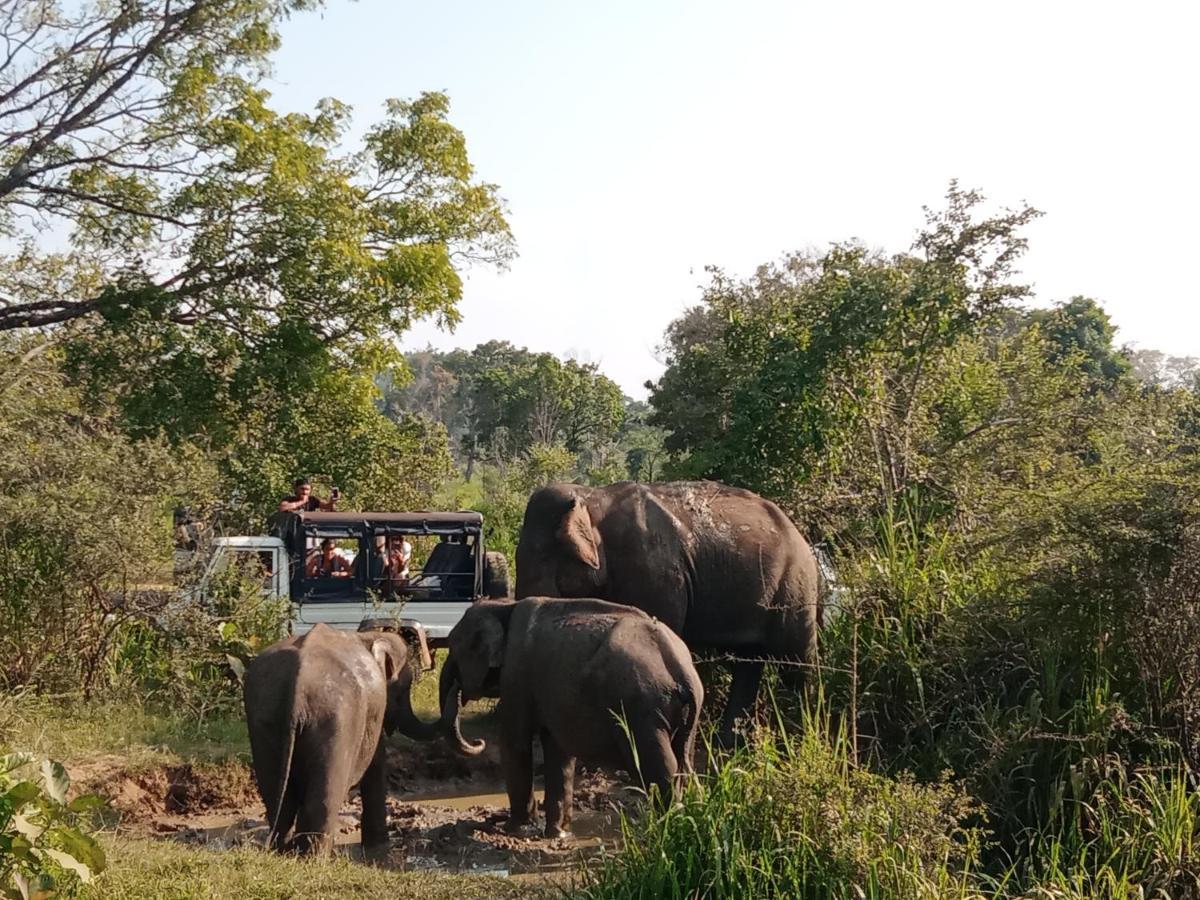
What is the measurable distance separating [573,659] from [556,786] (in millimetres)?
1029

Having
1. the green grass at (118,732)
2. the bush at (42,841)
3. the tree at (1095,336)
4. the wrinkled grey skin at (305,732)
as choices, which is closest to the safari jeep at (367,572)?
the green grass at (118,732)

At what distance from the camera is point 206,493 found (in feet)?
37.9

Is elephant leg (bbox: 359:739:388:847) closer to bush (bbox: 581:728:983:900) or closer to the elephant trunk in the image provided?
the elephant trunk

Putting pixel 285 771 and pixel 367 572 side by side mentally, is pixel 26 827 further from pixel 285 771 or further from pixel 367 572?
pixel 367 572

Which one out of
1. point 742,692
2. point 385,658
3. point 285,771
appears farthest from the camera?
point 742,692

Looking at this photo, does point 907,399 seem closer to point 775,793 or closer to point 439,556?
point 439,556

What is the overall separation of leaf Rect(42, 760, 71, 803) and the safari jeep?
537 centimetres

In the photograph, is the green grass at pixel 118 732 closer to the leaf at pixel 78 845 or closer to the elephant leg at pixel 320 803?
the elephant leg at pixel 320 803

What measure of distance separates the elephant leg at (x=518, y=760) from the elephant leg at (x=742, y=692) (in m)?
2.35

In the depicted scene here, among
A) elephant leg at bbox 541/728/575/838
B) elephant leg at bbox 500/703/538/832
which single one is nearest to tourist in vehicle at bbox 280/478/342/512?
elephant leg at bbox 500/703/538/832

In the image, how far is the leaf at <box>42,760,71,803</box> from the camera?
615 centimetres

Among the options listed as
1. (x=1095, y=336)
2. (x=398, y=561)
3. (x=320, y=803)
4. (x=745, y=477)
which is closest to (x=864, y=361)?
(x=745, y=477)

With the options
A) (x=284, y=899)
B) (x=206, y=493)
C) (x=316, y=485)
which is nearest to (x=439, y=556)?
(x=206, y=493)

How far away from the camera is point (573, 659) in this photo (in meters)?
8.45
